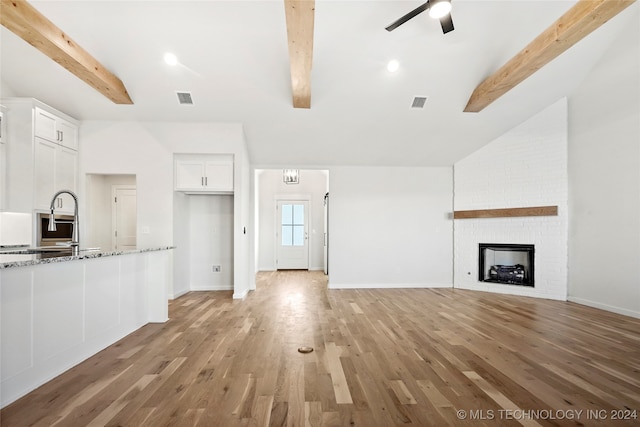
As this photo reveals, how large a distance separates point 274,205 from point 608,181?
674 centimetres

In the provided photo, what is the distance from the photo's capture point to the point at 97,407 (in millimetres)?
1846

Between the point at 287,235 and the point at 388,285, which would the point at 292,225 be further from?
the point at 388,285

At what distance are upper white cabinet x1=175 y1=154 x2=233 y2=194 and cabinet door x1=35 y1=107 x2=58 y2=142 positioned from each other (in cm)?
158

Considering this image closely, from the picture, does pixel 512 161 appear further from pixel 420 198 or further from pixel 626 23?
pixel 626 23

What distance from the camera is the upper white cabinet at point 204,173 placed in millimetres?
4863

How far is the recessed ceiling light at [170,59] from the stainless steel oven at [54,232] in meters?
2.45

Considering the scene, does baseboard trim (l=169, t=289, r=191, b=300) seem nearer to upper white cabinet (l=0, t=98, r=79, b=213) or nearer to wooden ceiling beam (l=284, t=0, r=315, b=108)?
upper white cabinet (l=0, t=98, r=79, b=213)

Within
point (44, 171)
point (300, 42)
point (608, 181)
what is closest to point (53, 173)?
point (44, 171)

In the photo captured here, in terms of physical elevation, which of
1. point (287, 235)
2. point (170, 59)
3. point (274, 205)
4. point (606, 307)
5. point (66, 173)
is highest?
point (170, 59)

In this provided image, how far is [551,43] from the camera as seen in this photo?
122 inches

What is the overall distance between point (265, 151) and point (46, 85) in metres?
3.05

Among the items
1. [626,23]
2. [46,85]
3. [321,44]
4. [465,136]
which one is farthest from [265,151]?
[626,23]

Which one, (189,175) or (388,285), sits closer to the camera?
(189,175)

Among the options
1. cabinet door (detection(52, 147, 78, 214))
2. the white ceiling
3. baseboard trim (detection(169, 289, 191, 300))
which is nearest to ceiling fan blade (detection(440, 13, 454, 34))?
the white ceiling
